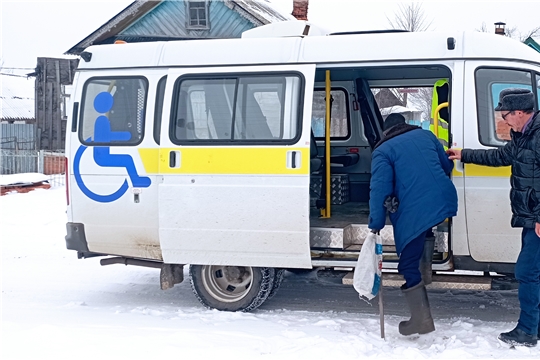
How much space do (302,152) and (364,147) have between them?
2.88 meters

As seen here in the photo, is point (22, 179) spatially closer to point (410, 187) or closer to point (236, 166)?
point (236, 166)

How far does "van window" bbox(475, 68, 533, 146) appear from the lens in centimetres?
577

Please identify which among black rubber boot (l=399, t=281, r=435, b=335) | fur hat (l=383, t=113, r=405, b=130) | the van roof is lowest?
black rubber boot (l=399, t=281, r=435, b=335)

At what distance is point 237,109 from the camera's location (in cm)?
624

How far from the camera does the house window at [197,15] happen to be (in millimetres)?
18828

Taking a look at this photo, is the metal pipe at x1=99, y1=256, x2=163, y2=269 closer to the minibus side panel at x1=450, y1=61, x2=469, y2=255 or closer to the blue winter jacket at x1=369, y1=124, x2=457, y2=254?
the blue winter jacket at x1=369, y1=124, x2=457, y2=254

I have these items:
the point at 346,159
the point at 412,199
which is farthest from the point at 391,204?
the point at 346,159

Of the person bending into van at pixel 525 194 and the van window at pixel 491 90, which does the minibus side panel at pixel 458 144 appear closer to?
the van window at pixel 491 90

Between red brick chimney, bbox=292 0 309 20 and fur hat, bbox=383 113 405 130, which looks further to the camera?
red brick chimney, bbox=292 0 309 20

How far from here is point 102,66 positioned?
21.7ft

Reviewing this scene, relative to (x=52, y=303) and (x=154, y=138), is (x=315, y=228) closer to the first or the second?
(x=154, y=138)

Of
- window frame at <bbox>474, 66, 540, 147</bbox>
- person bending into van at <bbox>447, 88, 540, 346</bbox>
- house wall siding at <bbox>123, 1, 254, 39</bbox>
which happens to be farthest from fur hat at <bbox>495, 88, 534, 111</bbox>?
house wall siding at <bbox>123, 1, 254, 39</bbox>

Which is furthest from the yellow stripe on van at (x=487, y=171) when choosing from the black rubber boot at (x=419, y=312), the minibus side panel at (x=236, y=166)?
the minibus side panel at (x=236, y=166)

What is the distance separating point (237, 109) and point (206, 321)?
6.60 ft
